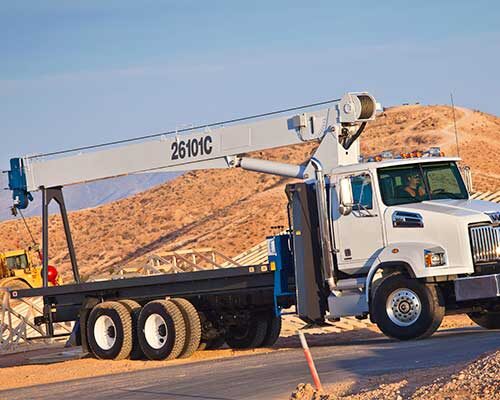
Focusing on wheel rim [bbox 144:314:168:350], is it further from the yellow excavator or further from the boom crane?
the yellow excavator

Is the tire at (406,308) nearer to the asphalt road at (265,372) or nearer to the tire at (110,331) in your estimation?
the asphalt road at (265,372)

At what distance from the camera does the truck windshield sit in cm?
2195

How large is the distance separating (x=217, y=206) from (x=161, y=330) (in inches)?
2637

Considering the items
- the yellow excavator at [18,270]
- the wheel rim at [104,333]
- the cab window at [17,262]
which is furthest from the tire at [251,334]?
the cab window at [17,262]

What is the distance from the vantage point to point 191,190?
97.2 meters

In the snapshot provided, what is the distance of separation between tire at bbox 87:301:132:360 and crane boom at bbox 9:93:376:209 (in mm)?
3548

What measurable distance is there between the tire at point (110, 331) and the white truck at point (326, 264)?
2 cm

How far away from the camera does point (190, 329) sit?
76.8 ft

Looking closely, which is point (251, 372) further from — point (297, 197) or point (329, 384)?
point (297, 197)

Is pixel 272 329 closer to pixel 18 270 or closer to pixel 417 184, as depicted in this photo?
pixel 417 184

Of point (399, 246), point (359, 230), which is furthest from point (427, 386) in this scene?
point (359, 230)

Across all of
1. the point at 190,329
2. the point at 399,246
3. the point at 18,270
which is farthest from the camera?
the point at 18,270

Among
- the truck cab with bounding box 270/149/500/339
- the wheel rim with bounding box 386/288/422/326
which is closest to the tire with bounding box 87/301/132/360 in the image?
the truck cab with bounding box 270/149/500/339

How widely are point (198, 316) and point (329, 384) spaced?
7.63 metres
